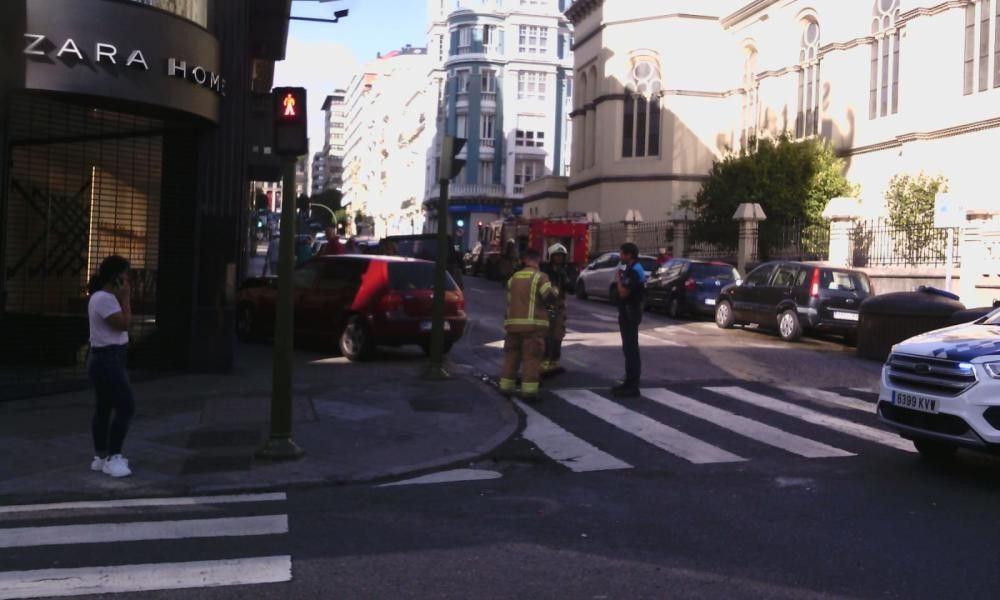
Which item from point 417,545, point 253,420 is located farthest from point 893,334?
point 417,545

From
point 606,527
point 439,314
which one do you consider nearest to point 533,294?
point 439,314

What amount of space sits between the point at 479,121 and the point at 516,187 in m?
5.49

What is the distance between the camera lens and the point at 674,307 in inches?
1011

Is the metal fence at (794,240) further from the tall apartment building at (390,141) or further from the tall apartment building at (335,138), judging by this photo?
the tall apartment building at (335,138)

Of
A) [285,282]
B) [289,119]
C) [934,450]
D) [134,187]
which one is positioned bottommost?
[934,450]

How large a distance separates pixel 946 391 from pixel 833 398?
204 inches

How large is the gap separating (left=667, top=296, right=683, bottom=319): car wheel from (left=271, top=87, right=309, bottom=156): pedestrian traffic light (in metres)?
17.9

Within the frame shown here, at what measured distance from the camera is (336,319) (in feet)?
51.4

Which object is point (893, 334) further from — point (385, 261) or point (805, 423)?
point (385, 261)

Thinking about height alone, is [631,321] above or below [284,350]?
above

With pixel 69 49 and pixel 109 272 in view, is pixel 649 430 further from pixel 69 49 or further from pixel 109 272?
pixel 69 49

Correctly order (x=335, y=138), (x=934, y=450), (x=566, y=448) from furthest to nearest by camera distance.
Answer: (x=335, y=138)
(x=566, y=448)
(x=934, y=450)

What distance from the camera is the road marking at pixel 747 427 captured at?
950 cm

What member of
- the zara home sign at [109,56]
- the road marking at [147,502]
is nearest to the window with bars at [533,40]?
the zara home sign at [109,56]
